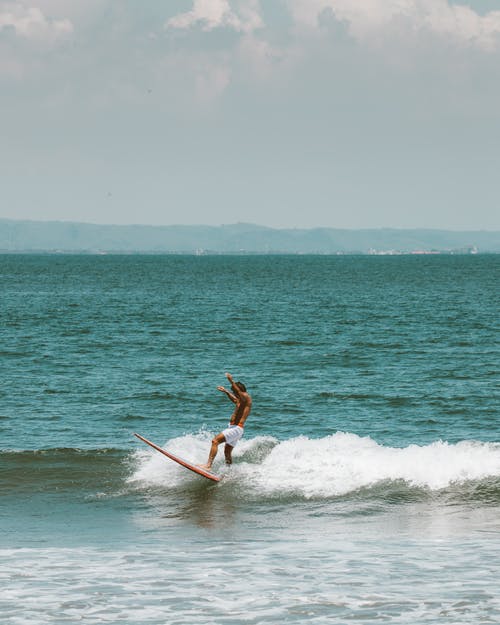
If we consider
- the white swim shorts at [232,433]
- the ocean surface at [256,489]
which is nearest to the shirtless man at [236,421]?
the white swim shorts at [232,433]

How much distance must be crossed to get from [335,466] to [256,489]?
2356mm

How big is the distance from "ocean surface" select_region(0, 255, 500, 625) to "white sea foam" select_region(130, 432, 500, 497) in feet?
0.21

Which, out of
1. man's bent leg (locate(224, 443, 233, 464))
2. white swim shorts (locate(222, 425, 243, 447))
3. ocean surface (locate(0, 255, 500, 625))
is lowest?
ocean surface (locate(0, 255, 500, 625))

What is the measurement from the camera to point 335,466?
907 inches

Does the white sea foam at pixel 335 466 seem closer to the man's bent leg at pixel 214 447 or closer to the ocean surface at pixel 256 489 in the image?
the ocean surface at pixel 256 489

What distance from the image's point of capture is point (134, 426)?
30.4 m

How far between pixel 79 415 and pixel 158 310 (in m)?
50.2

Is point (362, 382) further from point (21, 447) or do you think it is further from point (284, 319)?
point (284, 319)

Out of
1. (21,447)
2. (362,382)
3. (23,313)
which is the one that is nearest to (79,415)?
(21,447)

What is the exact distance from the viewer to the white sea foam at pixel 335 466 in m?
22.1

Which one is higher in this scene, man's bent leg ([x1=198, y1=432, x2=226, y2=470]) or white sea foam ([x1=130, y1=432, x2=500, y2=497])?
man's bent leg ([x1=198, y1=432, x2=226, y2=470])

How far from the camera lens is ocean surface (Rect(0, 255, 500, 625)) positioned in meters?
14.0

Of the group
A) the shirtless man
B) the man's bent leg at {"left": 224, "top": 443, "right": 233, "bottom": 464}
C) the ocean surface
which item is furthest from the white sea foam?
the shirtless man

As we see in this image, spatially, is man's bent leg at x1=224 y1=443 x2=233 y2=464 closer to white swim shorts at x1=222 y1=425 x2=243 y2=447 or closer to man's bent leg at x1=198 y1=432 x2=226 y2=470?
white swim shorts at x1=222 y1=425 x2=243 y2=447
